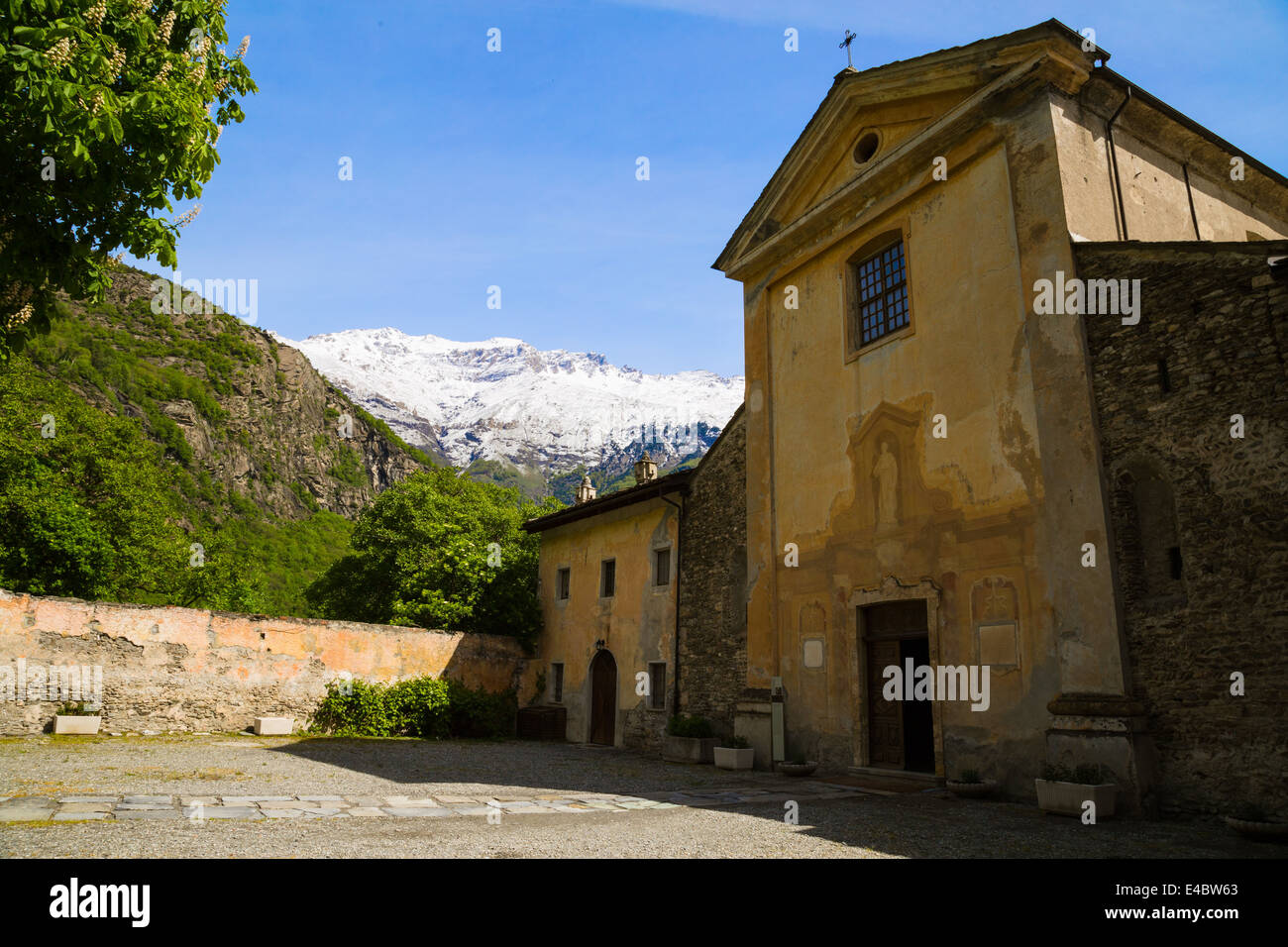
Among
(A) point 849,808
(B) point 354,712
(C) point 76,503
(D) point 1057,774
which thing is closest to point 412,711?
(B) point 354,712

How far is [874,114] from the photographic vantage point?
14375 mm

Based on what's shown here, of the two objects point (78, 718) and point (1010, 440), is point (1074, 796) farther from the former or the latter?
point (78, 718)

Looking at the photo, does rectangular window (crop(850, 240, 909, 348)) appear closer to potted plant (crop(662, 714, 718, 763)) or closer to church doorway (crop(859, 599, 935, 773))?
church doorway (crop(859, 599, 935, 773))

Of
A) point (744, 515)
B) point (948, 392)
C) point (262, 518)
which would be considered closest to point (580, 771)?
point (744, 515)

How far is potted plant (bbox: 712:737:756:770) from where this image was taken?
551 inches

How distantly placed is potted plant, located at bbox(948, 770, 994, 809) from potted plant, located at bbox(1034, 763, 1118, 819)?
0.87m

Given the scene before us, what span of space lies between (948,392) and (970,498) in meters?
1.75

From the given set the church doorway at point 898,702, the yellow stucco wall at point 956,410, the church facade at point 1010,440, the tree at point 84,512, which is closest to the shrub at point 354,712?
the church facade at point 1010,440

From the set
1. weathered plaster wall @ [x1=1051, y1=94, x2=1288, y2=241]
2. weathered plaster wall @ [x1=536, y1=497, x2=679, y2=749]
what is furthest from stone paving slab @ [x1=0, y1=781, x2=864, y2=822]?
weathered plaster wall @ [x1=1051, y1=94, x2=1288, y2=241]

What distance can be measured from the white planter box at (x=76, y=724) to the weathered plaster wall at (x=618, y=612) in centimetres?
1080

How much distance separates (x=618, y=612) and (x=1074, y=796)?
12.7m

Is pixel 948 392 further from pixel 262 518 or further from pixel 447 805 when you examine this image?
pixel 262 518

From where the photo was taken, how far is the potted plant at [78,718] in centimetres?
1528

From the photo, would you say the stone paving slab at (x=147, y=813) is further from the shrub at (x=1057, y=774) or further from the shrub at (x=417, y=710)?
the shrub at (x=417, y=710)
